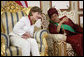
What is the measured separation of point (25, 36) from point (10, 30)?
422 millimetres

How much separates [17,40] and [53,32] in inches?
28.2

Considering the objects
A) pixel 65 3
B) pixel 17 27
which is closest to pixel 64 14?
pixel 65 3

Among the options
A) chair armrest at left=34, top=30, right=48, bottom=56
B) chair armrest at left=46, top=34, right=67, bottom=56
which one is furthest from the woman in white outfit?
chair armrest at left=46, top=34, right=67, bottom=56

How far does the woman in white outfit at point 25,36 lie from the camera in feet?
8.37

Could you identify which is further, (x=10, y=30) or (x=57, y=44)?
(x=10, y=30)

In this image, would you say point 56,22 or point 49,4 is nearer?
point 56,22

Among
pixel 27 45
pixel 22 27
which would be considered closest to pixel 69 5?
pixel 22 27

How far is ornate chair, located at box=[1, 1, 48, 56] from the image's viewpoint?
2490 mm

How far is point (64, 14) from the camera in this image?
350 cm

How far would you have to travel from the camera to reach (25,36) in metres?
2.71

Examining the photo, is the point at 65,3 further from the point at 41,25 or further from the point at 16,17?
the point at 16,17

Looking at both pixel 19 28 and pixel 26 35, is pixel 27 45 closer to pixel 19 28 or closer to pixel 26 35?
pixel 26 35

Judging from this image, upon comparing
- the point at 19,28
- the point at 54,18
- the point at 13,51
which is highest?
the point at 54,18

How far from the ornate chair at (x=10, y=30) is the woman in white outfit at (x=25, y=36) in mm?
77
